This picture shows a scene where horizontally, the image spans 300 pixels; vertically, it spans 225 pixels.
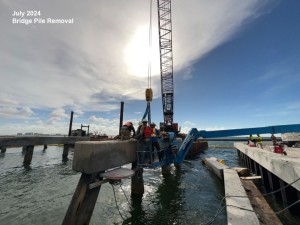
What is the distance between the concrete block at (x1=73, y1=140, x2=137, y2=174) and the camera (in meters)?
6.54

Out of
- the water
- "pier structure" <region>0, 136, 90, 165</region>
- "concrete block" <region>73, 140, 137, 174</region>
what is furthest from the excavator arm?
"pier structure" <region>0, 136, 90, 165</region>

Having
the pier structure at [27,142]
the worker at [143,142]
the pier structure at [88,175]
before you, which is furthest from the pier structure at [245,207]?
the pier structure at [27,142]

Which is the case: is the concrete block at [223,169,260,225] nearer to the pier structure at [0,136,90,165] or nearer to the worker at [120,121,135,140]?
the worker at [120,121,135,140]

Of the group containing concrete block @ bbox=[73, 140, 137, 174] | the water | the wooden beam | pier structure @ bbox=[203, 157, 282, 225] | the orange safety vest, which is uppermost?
the orange safety vest

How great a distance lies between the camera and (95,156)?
6758 mm

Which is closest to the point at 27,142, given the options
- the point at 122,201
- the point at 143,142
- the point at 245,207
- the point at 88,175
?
the point at 122,201

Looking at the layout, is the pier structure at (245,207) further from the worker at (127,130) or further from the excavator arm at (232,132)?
the worker at (127,130)

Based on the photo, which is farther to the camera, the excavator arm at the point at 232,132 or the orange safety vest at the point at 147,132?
the orange safety vest at the point at 147,132

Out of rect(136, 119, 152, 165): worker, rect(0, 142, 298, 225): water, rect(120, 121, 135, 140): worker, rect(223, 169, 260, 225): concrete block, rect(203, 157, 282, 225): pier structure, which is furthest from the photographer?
rect(136, 119, 152, 165): worker

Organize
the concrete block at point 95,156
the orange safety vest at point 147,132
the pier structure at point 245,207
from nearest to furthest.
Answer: the concrete block at point 95,156, the pier structure at point 245,207, the orange safety vest at point 147,132

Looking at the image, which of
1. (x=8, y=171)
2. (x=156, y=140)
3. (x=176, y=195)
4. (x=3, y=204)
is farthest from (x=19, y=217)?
(x=8, y=171)

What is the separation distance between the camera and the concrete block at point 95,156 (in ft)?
21.5

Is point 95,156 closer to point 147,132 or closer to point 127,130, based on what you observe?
point 127,130

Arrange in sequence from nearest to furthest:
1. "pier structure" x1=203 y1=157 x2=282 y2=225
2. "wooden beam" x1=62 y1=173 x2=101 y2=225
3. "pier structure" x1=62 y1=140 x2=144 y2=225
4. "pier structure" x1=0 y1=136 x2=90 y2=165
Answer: "wooden beam" x1=62 y1=173 x2=101 y2=225 < "pier structure" x1=62 y1=140 x2=144 y2=225 < "pier structure" x1=203 y1=157 x2=282 y2=225 < "pier structure" x1=0 y1=136 x2=90 y2=165
